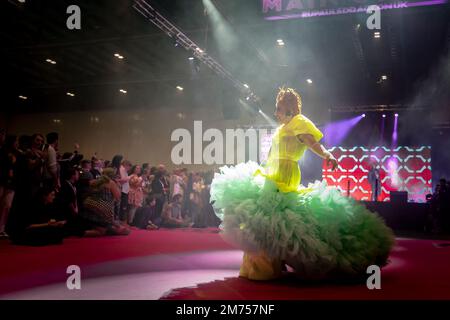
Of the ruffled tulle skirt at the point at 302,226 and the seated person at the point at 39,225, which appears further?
the seated person at the point at 39,225

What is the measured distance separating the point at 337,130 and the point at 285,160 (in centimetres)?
1022

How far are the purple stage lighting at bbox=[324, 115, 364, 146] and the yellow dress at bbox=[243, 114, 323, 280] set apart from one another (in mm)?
9933

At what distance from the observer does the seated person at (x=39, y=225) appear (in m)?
4.82

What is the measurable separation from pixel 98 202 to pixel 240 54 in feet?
20.5

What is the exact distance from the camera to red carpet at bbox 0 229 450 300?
265 cm

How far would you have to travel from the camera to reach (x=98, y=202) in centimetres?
605

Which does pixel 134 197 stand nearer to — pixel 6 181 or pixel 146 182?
pixel 146 182

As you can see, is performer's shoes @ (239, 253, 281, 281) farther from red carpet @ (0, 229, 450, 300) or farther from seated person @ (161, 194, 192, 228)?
seated person @ (161, 194, 192, 228)

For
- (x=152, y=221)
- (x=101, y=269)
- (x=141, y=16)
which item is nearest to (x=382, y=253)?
(x=101, y=269)

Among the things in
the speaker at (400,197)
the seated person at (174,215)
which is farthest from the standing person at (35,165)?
the speaker at (400,197)

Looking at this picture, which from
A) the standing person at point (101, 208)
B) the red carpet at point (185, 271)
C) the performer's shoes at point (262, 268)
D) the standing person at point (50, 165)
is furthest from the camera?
the standing person at point (101, 208)

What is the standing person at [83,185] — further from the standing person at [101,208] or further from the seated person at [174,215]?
the seated person at [174,215]

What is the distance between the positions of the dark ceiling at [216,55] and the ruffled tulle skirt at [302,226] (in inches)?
205

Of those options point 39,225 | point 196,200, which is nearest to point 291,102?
point 39,225
